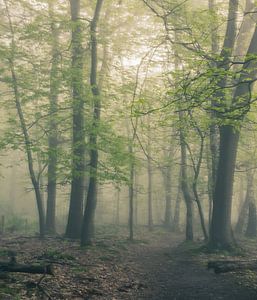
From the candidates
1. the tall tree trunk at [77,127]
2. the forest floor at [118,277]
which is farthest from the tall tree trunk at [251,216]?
the tall tree trunk at [77,127]

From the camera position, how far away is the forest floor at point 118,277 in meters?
8.20

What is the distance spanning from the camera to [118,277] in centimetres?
1050

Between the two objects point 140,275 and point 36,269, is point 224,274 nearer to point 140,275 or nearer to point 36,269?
point 140,275

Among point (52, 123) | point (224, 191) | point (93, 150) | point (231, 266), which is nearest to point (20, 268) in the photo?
point (231, 266)

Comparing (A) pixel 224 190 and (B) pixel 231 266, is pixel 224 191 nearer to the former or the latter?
(A) pixel 224 190

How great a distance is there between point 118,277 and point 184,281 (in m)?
2.07

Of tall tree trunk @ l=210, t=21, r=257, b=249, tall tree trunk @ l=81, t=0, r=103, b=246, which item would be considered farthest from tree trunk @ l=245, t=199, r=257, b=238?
tall tree trunk @ l=81, t=0, r=103, b=246

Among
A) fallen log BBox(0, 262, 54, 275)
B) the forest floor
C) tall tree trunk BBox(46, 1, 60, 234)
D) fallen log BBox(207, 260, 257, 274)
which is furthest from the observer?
tall tree trunk BBox(46, 1, 60, 234)

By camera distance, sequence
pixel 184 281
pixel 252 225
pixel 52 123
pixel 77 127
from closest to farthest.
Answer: pixel 184 281, pixel 77 127, pixel 52 123, pixel 252 225

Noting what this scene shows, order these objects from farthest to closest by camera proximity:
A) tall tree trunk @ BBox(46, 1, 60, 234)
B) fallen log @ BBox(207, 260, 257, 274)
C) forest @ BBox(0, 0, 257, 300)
→ tall tree trunk @ BBox(46, 1, 60, 234) → fallen log @ BBox(207, 260, 257, 274) → forest @ BBox(0, 0, 257, 300)

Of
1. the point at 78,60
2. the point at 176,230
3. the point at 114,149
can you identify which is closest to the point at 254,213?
the point at 176,230

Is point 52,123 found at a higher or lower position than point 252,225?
higher

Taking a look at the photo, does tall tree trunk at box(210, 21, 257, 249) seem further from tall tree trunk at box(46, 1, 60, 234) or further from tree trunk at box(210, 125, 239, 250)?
tall tree trunk at box(46, 1, 60, 234)

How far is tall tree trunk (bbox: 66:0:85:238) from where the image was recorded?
15000 millimetres
